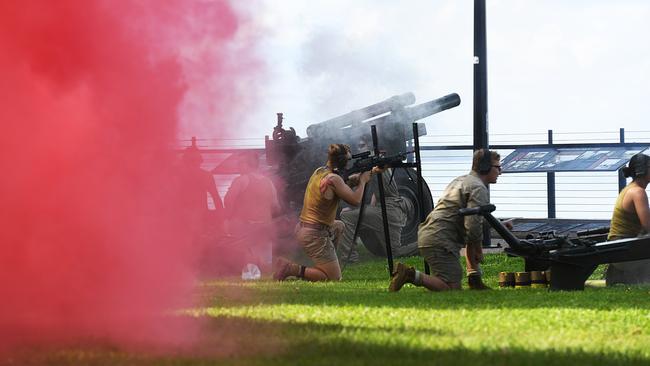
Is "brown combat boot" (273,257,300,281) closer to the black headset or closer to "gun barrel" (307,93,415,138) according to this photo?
the black headset

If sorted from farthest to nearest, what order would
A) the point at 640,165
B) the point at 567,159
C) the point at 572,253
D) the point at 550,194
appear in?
1. the point at 567,159
2. the point at 550,194
3. the point at 640,165
4. the point at 572,253

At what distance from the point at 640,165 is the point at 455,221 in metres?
2.12

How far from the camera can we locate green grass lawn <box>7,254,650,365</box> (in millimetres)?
7520

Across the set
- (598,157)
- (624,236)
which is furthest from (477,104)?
(624,236)

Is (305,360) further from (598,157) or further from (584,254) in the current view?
(598,157)

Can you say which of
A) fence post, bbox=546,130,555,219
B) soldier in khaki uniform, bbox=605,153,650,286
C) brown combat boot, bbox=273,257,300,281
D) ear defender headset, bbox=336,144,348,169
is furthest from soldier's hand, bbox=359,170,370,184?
fence post, bbox=546,130,555,219

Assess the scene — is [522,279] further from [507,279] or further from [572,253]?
[572,253]

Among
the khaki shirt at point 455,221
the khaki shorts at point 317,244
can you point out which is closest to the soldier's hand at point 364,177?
the khaki shorts at point 317,244

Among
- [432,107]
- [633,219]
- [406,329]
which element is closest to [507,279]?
[633,219]

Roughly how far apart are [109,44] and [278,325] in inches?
88.1

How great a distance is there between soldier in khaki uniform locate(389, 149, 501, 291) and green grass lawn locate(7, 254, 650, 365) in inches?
10.6

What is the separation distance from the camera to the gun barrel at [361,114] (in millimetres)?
20188

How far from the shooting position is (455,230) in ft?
42.3

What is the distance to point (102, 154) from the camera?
8.50m
